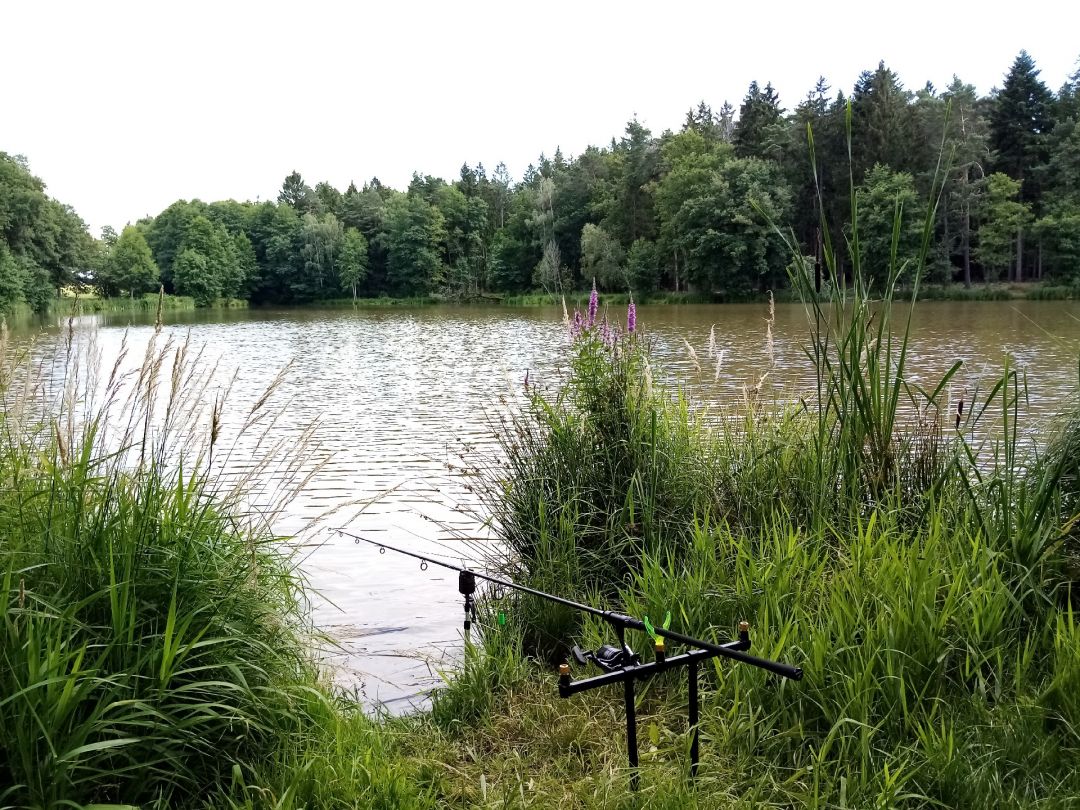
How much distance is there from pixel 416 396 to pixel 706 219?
37595mm

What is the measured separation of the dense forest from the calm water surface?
5.56 m

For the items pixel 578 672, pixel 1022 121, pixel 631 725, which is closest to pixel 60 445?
pixel 631 725

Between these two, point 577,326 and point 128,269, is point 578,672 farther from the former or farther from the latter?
point 128,269

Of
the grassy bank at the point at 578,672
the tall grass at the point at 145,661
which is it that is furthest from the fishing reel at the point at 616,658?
the tall grass at the point at 145,661

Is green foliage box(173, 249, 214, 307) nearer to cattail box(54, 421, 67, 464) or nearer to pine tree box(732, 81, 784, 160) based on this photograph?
pine tree box(732, 81, 784, 160)

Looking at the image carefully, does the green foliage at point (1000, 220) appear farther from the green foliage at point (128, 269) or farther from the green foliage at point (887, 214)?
the green foliage at point (128, 269)

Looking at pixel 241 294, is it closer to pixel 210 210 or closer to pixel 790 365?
pixel 210 210

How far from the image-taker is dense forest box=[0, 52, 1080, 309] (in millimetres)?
44094

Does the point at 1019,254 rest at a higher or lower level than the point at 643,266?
lower

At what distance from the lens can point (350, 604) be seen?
5.71m

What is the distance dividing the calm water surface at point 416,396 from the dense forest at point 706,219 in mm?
5561

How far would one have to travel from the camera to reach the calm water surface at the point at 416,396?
5.00 meters

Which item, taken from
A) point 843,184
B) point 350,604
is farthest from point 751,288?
point 350,604

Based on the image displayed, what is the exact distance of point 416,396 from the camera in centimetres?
1658
